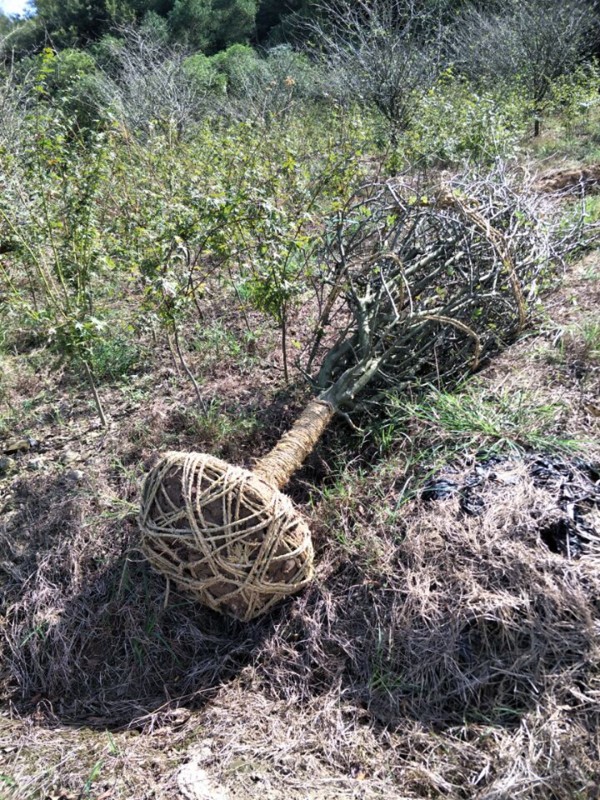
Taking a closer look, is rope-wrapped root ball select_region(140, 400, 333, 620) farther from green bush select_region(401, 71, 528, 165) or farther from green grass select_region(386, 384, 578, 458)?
green bush select_region(401, 71, 528, 165)

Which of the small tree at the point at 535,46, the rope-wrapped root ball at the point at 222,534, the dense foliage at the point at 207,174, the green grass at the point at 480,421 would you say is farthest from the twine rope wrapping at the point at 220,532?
the small tree at the point at 535,46

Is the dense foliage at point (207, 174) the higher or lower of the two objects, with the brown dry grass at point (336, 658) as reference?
higher

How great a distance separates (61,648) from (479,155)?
5.67 meters

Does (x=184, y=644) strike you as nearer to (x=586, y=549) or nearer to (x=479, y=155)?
(x=586, y=549)

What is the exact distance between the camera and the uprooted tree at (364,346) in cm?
221

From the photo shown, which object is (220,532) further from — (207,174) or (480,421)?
(207,174)

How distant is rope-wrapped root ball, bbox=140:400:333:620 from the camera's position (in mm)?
2176

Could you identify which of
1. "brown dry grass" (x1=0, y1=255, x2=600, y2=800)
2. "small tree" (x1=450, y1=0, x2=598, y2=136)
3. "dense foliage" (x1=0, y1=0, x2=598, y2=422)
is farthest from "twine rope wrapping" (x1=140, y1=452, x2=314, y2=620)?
"small tree" (x1=450, y1=0, x2=598, y2=136)

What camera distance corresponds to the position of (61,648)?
2602 millimetres

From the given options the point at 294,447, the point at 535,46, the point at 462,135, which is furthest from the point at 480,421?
the point at 535,46

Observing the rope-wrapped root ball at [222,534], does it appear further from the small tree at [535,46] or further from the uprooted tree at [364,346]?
the small tree at [535,46]

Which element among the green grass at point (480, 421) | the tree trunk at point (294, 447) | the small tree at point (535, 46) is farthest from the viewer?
the small tree at point (535, 46)

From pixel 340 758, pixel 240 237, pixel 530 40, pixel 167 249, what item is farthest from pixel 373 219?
pixel 530 40

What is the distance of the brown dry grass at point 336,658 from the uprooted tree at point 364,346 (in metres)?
0.30
